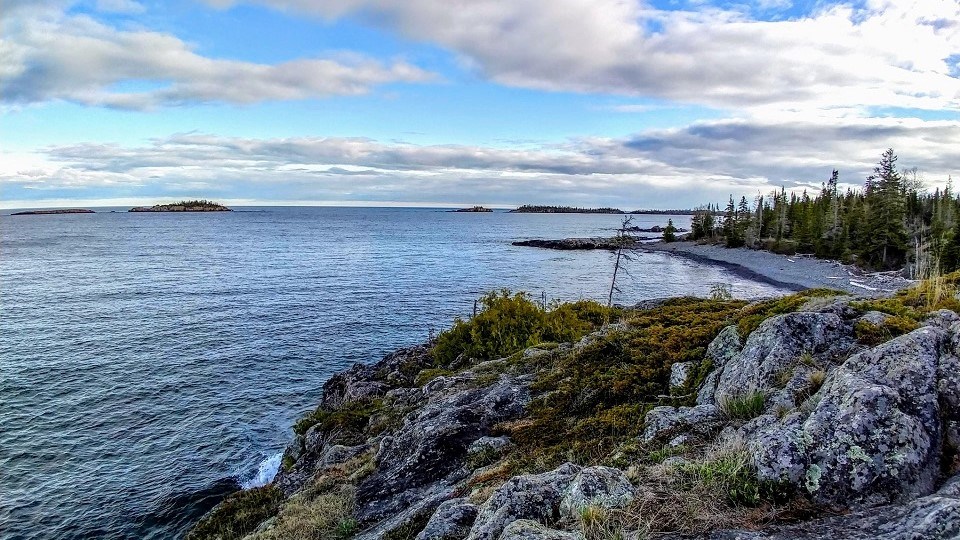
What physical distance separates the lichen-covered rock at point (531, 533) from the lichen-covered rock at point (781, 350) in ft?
13.3

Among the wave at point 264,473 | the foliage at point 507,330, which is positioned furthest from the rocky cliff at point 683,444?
the foliage at point 507,330

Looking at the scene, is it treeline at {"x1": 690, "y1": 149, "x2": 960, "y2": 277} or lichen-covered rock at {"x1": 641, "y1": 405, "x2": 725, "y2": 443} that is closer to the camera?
lichen-covered rock at {"x1": 641, "y1": 405, "x2": 725, "y2": 443}

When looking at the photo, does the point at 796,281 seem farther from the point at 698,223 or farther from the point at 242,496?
the point at 698,223

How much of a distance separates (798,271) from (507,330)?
5688 centimetres

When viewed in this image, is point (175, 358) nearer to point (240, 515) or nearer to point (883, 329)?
point (240, 515)

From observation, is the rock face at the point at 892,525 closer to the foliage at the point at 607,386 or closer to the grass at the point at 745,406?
the grass at the point at 745,406

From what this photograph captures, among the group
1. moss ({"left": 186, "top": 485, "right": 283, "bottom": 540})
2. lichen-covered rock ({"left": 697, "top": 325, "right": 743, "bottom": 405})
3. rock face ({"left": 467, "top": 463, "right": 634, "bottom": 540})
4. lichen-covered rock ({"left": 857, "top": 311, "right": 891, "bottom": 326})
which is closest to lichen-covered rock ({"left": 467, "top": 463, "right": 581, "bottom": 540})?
rock face ({"left": 467, "top": 463, "right": 634, "bottom": 540})

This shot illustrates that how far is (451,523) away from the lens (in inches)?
249

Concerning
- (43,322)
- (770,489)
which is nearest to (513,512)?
(770,489)

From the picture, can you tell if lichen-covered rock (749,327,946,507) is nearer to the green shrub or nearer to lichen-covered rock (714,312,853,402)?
lichen-covered rock (714,312,853,402)

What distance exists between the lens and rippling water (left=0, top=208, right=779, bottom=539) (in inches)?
725

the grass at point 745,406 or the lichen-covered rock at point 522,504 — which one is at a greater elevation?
the grass at point 745,406

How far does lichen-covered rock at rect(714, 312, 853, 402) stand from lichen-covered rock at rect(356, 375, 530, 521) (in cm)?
454

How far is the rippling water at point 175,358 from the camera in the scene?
1842 centimetres
